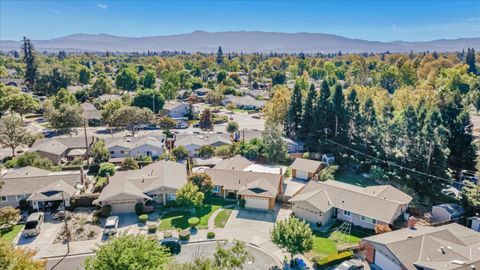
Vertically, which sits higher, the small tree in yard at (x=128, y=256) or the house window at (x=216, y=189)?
the small tree in yard at (x=128, y=256)

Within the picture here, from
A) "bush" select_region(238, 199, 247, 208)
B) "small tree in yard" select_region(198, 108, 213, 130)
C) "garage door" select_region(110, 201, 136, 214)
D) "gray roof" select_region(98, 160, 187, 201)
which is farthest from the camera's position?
"small tree in yard" select_region(198, 108, 213, 130)

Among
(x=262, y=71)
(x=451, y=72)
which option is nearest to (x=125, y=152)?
(x=451, y=72)

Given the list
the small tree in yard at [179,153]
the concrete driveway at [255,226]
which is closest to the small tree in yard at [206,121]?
the small tree in yard at [179,153]

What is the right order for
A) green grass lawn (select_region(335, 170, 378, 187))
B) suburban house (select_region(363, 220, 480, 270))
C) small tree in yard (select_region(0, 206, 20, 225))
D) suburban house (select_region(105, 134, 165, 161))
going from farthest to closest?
suburban house (select_region(105, 134, 165, 161))
green grass lawn (select_region(335, 170, 378, 187))
small tree in yard (select_region(0, 206, 20, 225))
suburban house (select_region(363, 220, 480, 270))

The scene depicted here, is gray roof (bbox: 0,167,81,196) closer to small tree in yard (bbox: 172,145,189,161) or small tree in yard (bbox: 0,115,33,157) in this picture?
small tree in yard (bbox: 0,115,33,157)

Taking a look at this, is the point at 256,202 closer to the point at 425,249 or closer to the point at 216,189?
the point at 216,189

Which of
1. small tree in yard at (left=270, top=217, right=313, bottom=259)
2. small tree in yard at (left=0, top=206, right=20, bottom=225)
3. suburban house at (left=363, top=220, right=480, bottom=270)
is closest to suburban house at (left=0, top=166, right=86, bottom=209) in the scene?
small tree in yard at (left=0, top=206, right=20, bottom=225)

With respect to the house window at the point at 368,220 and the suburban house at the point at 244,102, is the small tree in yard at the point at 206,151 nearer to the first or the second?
the house window at the point at 368,220
